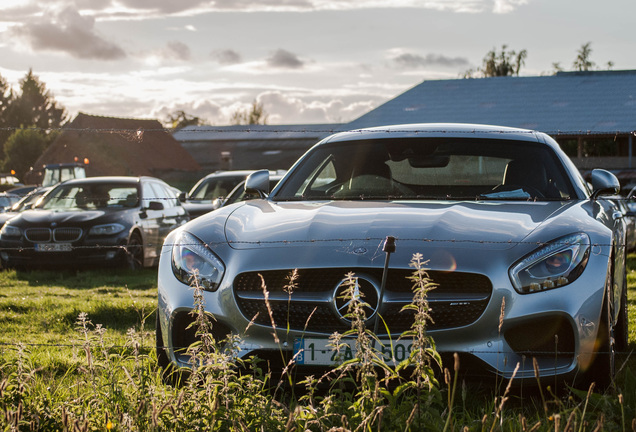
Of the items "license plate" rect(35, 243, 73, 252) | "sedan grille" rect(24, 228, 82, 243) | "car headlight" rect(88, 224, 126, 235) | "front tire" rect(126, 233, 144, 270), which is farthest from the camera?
"front tire" rect(126, 233, 144, 270)

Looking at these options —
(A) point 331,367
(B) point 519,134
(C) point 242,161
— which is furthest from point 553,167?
(C) point 242,161

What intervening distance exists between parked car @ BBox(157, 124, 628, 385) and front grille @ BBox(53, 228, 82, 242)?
858 centimetres

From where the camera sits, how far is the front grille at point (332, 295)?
3797mm

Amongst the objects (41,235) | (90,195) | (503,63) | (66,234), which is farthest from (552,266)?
(503,63)

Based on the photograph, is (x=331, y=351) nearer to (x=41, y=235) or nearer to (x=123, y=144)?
(x=123, y=144)

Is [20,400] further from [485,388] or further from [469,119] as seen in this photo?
[469,119]

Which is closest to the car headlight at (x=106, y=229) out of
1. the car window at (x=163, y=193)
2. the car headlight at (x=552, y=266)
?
the car window at (x=163, y=193)

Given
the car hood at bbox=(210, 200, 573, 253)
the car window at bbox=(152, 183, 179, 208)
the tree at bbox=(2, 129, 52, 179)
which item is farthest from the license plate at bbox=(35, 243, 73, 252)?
the car hood at bbox=(210, 200, 573, 253)

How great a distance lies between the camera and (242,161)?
245 feet

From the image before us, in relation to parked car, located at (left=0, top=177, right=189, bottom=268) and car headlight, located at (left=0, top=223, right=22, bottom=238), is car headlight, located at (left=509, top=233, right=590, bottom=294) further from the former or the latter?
car headlight, located at (left=0, top=223, right=22, bottom=238)

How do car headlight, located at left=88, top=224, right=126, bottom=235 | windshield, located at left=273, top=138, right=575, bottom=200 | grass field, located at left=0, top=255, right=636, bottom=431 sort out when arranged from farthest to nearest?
car headlight, located at left=88, top=224, right=126, bottom=235 → windshield, located at left=273, top=138, right=575, bottom=200 → grass field, located at left=0, top=255, right=636, bottom=431

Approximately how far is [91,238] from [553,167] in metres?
8.78

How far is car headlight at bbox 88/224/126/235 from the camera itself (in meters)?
12.8

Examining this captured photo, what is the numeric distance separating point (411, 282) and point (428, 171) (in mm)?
1783
